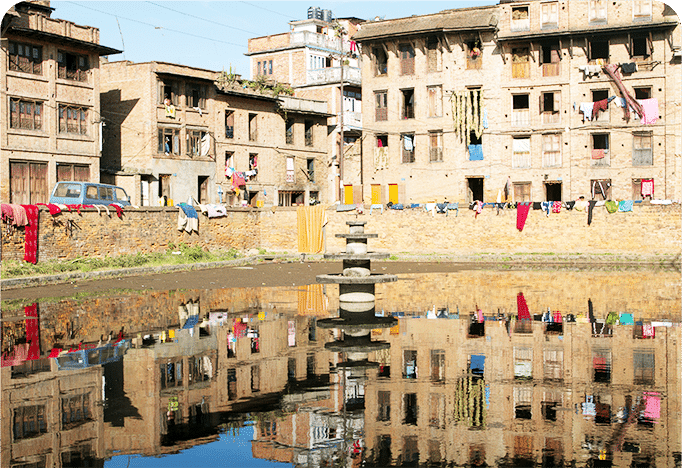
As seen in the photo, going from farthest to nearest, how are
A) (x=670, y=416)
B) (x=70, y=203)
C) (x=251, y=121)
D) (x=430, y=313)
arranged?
(x=251, y=121) < (x=70, y=203) < (x=430, y=313) < (x=670, y=416)

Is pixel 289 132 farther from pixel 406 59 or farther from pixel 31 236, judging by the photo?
pixel 31 236

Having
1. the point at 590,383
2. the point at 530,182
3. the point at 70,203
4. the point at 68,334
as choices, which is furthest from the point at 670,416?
the point at 530,182

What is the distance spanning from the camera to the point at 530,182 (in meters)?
51.2

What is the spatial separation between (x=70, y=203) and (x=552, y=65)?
30.8m

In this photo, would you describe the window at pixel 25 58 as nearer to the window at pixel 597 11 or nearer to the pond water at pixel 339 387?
the pond water at pixel 339 387

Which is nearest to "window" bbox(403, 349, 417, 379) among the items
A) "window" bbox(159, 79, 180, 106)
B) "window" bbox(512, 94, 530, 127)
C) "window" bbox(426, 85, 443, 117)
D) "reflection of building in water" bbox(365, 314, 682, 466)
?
"reflection of building in water" bbox(365, 314, 682, 466)

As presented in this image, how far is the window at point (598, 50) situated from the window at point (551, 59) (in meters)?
1.96

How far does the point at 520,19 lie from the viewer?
51.3m

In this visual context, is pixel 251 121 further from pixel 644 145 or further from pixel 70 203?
pixel 644 145

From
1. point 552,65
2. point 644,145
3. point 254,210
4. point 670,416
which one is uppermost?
point 552,65

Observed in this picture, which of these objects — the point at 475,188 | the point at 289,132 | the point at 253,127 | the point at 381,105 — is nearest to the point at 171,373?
the point at 475,188

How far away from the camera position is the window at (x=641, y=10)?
4900cm

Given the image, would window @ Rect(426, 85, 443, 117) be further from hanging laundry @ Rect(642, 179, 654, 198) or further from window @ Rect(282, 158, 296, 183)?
hanging laundry @ Rect(642, 179, 654, 198)

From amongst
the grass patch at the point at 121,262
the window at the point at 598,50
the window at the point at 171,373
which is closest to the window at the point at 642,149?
the window at the point at 598,50
